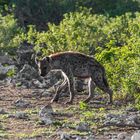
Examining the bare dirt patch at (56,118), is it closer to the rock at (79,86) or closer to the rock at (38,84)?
the rock at (79,86)

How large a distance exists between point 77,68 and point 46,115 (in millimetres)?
2429

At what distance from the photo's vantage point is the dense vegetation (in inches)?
502

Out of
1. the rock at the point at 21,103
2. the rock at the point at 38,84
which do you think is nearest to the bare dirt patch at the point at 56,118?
the rock at the point at 21,103

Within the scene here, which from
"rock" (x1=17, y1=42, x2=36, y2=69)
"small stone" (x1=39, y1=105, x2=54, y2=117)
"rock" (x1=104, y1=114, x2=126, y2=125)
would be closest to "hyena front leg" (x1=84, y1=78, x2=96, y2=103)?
"small stone" (x1=39, y1=105, x2=54, y2=117)

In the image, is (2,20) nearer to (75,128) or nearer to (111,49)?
(111,49)

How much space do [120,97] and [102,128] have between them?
332cm

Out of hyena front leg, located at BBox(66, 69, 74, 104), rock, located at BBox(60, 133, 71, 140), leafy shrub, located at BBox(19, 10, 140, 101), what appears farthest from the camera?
leafy shrub, located at BBox(19, 10, 140, 101)

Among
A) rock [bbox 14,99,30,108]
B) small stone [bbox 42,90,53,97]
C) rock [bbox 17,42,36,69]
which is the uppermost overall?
rock [bbox 17,42,36,69]

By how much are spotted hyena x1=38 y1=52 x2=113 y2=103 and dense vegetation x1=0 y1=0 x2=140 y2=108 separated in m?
0.44

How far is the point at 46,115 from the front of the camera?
10.5 meters

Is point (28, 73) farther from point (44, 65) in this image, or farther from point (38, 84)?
point (44, 65)

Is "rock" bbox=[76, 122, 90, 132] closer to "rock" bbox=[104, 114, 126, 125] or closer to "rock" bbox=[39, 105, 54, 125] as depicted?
"rock" bbox=[104, 114, 126, 125]

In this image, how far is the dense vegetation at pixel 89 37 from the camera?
41.8 ft

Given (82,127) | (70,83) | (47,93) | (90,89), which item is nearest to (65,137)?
(82,127)
